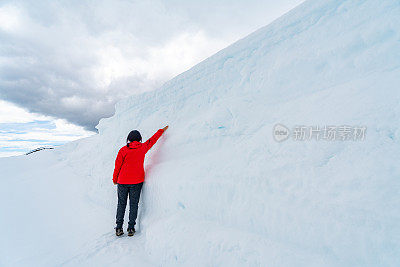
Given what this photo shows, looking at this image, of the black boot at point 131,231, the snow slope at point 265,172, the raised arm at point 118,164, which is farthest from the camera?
the raised arm at point 118,164

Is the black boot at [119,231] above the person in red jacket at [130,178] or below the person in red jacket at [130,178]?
below

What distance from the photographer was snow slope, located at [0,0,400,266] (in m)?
1.71

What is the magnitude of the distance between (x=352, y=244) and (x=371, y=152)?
2.95 feet

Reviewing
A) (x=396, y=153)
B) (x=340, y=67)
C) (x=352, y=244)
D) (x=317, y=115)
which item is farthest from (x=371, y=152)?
(x=340, y=67)

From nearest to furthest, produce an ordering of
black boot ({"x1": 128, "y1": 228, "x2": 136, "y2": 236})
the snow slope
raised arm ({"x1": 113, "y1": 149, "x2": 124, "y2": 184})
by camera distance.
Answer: the snow slope → black boot ({"x1": 128, "y1": 228, "x2": 136, "y2": 236}) → raised arm ({"x1": 113, "y1": 149, "x2": 124, "y2": 184})

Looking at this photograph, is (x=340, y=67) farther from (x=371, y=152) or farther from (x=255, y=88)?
(x=371, y=152)

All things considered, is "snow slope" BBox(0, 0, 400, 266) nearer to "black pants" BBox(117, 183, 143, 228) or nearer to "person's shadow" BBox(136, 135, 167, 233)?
"person's shadow" BBox(136, 135, 167, 233)

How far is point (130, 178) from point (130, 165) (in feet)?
0.70

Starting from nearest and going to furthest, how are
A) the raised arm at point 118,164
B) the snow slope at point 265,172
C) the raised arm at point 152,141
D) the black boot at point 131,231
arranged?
the snow slope at point 265,172
the black boot at point 131,231
the raised arm at point 118,164
the raised arm at point 152,141

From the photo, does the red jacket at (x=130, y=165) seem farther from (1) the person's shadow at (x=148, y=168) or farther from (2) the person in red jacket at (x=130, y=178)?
(1) the person's shadow at (x=148, y=168)

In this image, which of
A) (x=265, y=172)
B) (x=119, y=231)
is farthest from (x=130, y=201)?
(x=265, y=172)

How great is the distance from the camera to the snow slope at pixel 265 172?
171 cm

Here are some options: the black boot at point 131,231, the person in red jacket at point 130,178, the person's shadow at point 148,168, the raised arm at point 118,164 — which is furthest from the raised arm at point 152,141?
the black boot at point 131,231

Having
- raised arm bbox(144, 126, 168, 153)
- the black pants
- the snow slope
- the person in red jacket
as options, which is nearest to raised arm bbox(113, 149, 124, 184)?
the person in red jacket
